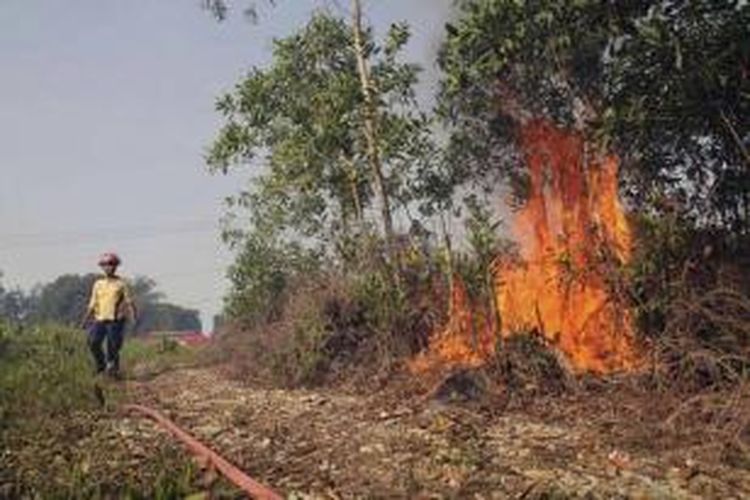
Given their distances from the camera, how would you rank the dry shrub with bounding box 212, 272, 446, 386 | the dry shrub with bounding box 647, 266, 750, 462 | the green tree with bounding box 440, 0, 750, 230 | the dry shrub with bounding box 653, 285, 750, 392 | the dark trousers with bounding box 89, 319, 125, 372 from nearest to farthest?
the dry shrub with bounding box 647, 266, 750, 462 → the dry shrub with bounding box 653, 285, 750, 392 → the green tree with bounding box 440, 0, 750, 230 → the dry shrub with bounding box 212, 272, 446, 386 → the dark trousers with bounding box 89, 319, 125, 372

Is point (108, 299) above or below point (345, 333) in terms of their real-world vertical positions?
above

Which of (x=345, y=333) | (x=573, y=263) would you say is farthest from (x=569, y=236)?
(x=345, y=333)

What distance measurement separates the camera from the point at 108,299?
643 inches

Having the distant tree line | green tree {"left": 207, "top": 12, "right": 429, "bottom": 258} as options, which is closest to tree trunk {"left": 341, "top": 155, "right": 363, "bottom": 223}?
green tree {"left": 207, "top": 12, "right": 429, "bottom": 258}

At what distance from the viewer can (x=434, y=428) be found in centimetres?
934

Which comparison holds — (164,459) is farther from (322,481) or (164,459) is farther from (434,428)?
(434,428)

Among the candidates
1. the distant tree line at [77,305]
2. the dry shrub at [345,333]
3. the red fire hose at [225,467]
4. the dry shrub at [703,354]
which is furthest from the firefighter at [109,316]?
the distant tree line at [77,305]

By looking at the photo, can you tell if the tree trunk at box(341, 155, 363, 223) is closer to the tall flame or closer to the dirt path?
the tall flame

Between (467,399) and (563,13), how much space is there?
4.28 meters

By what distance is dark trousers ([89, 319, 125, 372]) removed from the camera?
53.4 ft

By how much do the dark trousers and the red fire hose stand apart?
6.30m

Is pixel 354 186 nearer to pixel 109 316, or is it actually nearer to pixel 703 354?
pixel 109 316

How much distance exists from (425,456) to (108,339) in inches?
375

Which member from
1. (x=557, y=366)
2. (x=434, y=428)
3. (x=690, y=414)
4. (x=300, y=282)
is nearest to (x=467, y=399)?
(x=557, y=366)
